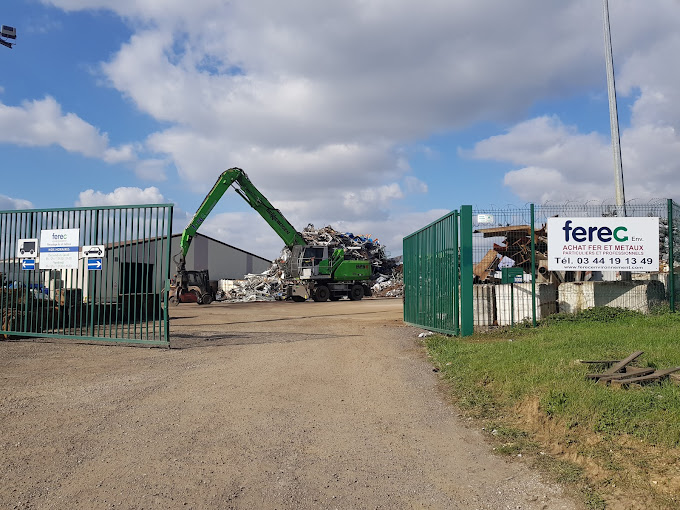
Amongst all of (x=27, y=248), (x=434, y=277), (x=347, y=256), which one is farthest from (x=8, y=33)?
(x=347, y=256)

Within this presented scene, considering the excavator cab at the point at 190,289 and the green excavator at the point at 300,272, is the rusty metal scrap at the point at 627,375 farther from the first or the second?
the excavator cab at the point at 190,289

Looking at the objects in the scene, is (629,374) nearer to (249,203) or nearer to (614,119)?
(614,119)

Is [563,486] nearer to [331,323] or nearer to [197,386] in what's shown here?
[197,386]

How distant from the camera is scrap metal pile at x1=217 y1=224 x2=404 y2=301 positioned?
37.6 meters

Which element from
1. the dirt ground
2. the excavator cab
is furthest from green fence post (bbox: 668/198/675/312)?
the excavator cab

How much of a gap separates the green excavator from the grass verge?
843 inches

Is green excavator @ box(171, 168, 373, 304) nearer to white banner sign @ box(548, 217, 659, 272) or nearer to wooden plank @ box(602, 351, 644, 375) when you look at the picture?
white banner sign @ box(548, 217, 659, 272)

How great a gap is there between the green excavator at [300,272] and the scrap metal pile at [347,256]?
2.73 m

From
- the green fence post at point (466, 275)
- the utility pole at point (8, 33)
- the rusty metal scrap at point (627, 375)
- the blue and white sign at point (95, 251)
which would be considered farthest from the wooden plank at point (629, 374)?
the utility pole at point (8, 33)

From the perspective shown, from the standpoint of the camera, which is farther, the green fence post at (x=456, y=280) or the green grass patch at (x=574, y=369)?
the green fence post at (x=456, y=280)

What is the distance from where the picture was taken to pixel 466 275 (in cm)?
1199

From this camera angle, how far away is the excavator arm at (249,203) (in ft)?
86.1

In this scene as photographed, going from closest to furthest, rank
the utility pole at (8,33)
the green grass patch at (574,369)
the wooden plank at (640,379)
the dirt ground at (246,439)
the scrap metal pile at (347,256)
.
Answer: the dirt ground at (246,439) → the green grass patch at (574,369) → the wooden plank at (640,379) → the utility pole at (8,33) → the scrap metal pile at (347,256)

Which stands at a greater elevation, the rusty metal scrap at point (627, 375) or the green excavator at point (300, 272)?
the green excavator at point (300, 272)
